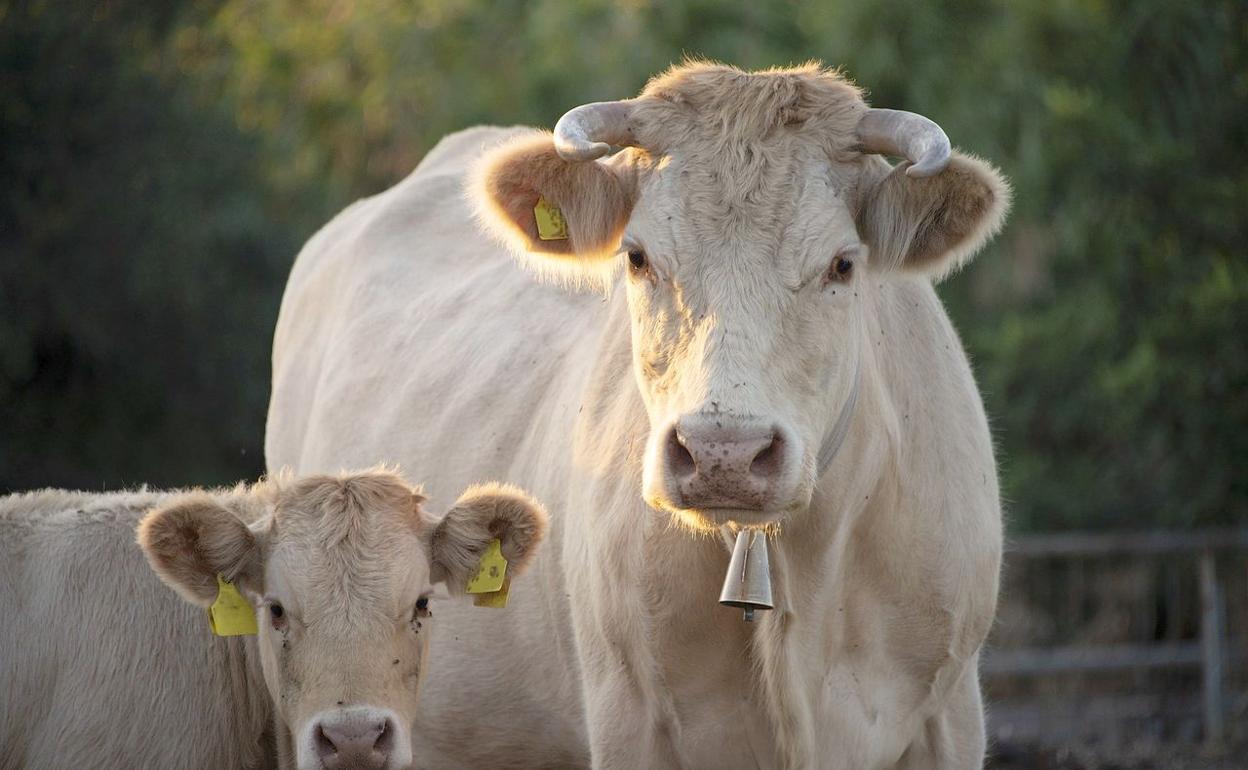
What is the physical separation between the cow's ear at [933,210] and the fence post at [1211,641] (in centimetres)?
719

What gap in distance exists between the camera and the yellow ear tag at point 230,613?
4.76 m

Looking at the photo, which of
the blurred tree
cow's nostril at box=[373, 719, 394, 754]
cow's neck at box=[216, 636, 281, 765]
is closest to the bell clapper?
cow's nostril at box=[373, 719, 394, 754]

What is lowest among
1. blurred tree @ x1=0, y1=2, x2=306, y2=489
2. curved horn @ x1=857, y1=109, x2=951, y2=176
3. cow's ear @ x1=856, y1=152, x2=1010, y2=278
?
cow's ear @ x1=856, y1=152, x2=1010, y2=278

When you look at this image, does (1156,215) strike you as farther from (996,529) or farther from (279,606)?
(279,606)

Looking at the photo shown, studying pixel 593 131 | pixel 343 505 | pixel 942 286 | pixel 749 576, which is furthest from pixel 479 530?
pixel 942 286

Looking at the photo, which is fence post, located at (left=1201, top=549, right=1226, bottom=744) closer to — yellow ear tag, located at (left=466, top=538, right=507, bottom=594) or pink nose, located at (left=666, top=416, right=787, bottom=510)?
yellow ear tag, located at (left=466, top=538, right=507, bottom=594)

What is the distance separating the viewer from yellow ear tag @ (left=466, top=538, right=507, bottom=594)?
4980 mm

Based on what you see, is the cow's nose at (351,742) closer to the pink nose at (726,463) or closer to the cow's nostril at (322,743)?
the cow's nostril at (322,743)

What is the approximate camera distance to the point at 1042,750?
8.97 meters

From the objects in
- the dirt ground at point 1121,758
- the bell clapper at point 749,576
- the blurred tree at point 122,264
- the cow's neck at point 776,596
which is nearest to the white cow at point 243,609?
the cow's neck at point 776,596

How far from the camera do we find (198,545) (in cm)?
470

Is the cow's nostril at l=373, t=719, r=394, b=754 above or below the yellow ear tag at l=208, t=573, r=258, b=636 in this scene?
below

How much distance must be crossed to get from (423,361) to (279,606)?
2.16 m

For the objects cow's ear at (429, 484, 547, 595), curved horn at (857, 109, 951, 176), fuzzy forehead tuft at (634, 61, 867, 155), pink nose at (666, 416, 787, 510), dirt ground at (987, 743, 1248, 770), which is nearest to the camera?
pink nose at (666, 416, 787, 510)
